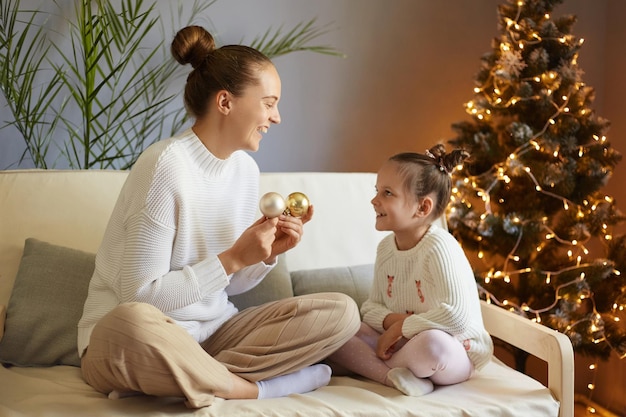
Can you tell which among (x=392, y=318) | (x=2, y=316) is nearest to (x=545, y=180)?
(x=392, y=318)

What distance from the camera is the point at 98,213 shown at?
2275mm

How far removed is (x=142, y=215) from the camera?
1.82 m

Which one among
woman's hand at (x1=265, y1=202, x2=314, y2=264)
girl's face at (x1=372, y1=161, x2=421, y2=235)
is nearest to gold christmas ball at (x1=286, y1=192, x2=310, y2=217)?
woman's hand at (x1=265, y1=202, x2=314, y2=264)

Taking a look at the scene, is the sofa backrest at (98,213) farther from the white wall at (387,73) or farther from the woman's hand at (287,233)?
the white wall at (387,73)

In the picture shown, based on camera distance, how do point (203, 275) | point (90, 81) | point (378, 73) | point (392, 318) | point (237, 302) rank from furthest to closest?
1. point (378, 73)
2. point (90, 81)
3. point (237, 302)
4. point (392, 318)
5. point (203, 275)

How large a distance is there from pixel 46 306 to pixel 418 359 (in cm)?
95

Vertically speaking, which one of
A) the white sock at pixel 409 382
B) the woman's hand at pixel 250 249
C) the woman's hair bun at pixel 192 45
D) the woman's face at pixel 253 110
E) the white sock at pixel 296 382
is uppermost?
the woman's hair bun at pixel 192 45

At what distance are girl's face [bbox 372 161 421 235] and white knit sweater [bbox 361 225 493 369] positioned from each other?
0.06m

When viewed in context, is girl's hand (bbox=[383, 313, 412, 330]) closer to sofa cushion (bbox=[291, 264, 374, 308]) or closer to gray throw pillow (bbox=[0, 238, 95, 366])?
sofa cushion (bbox=[291, 264, 374, 308])

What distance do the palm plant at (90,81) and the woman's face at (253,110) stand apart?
2.35ft

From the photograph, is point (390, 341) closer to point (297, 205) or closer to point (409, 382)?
point (409, 382)

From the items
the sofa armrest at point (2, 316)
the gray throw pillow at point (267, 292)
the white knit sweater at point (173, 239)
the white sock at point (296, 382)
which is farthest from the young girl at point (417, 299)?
the sofa armrest at point (2, 316)

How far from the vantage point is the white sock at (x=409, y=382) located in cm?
185

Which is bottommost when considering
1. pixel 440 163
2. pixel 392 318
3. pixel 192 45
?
pixel 392 318
